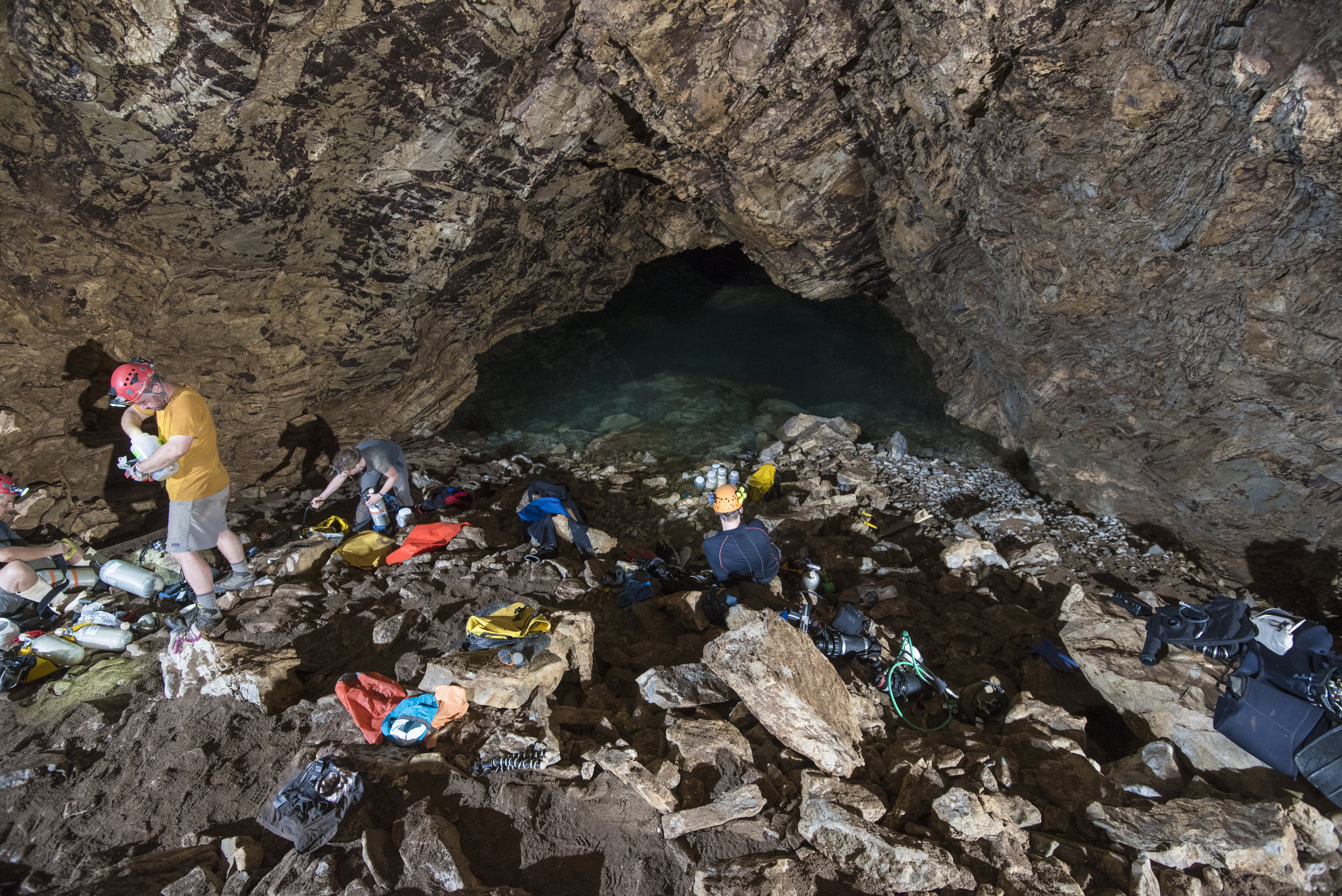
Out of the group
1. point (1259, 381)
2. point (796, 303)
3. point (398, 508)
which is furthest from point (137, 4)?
point (796, 303)

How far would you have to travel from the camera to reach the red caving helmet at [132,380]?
152 inches

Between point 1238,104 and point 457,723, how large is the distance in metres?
5.96

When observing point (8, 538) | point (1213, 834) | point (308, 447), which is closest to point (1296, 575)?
point (1213, 834)

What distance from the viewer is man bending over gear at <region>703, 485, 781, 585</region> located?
4516 millimetres

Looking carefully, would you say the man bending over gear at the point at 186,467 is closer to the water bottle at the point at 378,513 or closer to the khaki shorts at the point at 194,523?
the khaki shorts at the point at 194,523

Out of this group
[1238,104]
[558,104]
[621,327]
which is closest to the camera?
[1238,104]

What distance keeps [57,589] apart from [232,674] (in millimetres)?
2361

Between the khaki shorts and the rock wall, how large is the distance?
210 centimetres

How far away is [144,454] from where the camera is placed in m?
4.25

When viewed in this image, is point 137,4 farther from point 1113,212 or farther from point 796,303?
point 796,303

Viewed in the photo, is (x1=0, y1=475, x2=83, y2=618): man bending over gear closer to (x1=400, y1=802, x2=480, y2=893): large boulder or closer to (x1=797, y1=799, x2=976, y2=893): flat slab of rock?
(x1=400, y1=802, x2=480, y2=893): large boulder

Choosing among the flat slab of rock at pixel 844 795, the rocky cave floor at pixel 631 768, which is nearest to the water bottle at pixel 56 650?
the rocky cave floor at pixel 631 768

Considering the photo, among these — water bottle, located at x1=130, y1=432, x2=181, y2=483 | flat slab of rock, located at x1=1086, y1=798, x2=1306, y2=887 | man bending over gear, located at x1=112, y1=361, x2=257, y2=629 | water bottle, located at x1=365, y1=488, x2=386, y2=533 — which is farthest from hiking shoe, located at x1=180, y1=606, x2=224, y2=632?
flat slab of rock, located at x1=1086, y1=798, x2=1306, y2=887

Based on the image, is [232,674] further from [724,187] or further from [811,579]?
[724,187]
